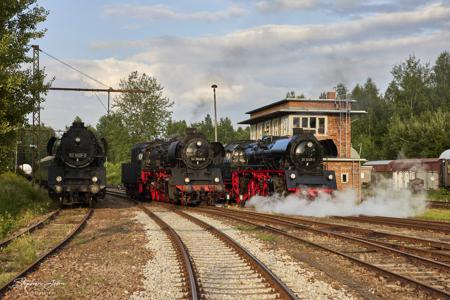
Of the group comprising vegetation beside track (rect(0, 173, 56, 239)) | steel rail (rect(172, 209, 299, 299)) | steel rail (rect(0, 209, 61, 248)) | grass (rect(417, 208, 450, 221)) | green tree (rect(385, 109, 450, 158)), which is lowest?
grass (rect(417, 208, 450, 221))

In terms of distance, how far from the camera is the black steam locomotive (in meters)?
22.1

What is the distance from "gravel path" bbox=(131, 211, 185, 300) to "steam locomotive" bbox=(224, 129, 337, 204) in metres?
9.85

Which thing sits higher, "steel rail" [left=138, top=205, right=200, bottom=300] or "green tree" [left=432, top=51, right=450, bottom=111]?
"green tree" [left=432, top=51, right=450, bottom=111]

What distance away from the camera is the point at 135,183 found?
102 feet

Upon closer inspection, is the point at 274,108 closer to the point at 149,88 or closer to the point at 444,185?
the point at 444,185

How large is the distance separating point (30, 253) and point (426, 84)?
7311 cm

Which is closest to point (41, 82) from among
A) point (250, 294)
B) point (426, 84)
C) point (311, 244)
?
point (311, 244)

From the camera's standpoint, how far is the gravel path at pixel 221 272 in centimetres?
752

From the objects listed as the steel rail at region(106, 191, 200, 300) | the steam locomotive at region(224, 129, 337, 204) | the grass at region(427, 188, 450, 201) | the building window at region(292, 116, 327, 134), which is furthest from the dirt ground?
the grass at region(427, 188, 450, 201)

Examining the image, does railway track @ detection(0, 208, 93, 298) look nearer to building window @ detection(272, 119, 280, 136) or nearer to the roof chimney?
building window @ detection(272, 119, 280, 136)

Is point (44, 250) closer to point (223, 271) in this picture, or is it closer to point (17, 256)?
point (17, 256)

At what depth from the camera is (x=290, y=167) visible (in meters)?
22.7

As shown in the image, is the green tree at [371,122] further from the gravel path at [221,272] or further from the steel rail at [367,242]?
the gravel path at [221,272]

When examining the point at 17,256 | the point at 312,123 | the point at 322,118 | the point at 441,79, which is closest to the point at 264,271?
the point at 17,256
